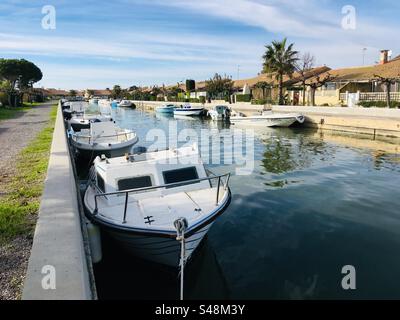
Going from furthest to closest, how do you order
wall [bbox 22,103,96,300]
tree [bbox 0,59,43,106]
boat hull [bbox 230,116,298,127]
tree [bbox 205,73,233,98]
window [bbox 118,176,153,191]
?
Result: tree [bbox 0,59,43,106], tree [bbox 205,73,233,98], boat hull [bbox 230,116,298,127], window [bbox 118,176,153,191], wall [bbox 22,103,96,300]

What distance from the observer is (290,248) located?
875 centimetres

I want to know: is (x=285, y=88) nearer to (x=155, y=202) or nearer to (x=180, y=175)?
(x=180, y=175)

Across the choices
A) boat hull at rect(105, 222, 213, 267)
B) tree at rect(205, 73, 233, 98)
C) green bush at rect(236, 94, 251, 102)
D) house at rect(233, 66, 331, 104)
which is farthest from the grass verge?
tree at rect(205, 73, 233, 98)

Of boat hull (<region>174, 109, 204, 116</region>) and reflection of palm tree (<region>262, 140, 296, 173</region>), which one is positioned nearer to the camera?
reflection of palm tree (<region>262, 140, 296, 173</region>)

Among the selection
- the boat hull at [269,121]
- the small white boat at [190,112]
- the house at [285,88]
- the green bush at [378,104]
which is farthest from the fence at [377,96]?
the small white boat at [190,112]

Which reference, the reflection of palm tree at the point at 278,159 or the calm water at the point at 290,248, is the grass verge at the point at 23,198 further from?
the reflection of palm tree at the point at 278,159

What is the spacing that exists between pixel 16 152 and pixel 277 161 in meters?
13.0

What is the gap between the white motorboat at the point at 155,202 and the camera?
711 centimetres

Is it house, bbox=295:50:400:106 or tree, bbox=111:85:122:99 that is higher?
tree, bbox=111:85:122:99

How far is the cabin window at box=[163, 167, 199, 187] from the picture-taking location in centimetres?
945

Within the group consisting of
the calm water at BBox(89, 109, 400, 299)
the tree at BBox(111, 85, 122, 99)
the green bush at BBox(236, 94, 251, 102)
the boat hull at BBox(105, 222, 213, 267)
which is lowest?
the calm water at BBox(89, 109, 400, 299)

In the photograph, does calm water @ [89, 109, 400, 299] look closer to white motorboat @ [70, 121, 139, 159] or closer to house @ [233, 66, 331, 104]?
white motorboat @ [70, 121, 139, 159]

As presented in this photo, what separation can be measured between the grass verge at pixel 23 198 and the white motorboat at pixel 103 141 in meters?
4.56
